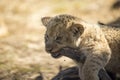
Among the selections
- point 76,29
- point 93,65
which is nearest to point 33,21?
point 76,29

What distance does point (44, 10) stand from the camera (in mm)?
14781

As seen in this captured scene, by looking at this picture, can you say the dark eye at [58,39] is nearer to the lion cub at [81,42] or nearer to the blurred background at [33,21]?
the lion cub at [81,42]

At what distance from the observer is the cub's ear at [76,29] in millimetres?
7305

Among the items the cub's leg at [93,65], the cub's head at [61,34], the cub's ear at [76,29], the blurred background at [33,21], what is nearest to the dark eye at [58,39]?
the cub's head at [61,34]

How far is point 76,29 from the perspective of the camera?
732cm

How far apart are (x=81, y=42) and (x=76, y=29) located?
11.8 inches

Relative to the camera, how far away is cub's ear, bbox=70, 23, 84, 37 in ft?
24.0

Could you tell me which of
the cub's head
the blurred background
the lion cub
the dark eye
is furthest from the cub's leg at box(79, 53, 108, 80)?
the blurred background

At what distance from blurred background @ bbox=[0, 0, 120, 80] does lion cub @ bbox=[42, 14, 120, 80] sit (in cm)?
269

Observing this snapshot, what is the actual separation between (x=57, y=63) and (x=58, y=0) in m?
5.25

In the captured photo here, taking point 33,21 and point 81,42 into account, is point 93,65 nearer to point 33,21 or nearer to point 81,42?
point 81,42

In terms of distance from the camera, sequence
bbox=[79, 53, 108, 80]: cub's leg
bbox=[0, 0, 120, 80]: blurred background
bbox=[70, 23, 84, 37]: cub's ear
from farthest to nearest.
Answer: bbox=[0, 0, 120, 80]: blurred background < bbox=[70, 23, 84, 37]: cub's ear < bbox=[79, 53, 108, 80]: cub's leg

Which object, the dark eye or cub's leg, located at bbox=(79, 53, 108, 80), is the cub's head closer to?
the dark eye

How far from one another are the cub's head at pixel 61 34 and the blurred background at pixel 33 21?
117 inches
